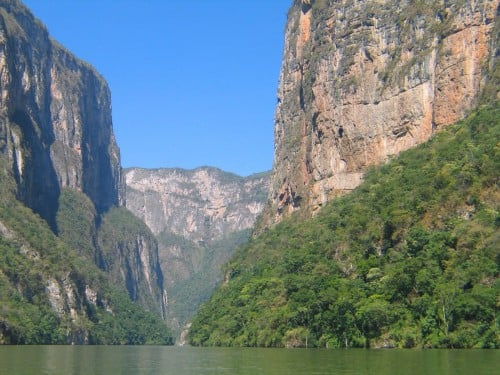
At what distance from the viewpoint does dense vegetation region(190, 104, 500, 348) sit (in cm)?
6450

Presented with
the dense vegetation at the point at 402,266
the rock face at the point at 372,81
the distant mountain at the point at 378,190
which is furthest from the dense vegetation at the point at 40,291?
the rock face at the point at 372,81

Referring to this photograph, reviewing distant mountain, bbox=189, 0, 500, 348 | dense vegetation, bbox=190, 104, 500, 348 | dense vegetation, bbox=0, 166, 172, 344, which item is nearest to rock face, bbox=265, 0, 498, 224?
distant mountain, bbox=189, 0, 500, 348

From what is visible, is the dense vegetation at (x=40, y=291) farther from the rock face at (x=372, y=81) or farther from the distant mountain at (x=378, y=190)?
the rock face at (x=372, y=81)

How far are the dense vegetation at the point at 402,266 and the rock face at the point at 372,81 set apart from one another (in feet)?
33.2

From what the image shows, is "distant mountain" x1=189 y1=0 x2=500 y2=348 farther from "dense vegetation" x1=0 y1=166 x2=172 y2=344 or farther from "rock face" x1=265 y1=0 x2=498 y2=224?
"dense vegetation" x1=0 y1=166 x2=172 y2=344

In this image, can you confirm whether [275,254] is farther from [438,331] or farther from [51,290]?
[438,331]

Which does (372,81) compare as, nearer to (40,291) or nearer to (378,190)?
(378,190)

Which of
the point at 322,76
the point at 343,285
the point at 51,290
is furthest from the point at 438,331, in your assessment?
the point at 51,290

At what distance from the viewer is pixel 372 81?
129500 mm

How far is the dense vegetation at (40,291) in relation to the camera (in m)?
126

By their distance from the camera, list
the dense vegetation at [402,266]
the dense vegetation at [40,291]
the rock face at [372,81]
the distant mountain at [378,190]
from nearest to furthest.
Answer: the dense vegetation at [402,266]
the distant mountain at [378,190]
the rock face at [372,81]
the dense vegetation at [40,291]

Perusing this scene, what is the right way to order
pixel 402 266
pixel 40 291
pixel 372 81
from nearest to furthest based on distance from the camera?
pixel 402 266 < pixel 372 81 < pixel 40 291

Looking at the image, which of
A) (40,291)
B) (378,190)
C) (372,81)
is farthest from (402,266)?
(40,291)

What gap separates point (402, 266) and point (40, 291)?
93.2m
